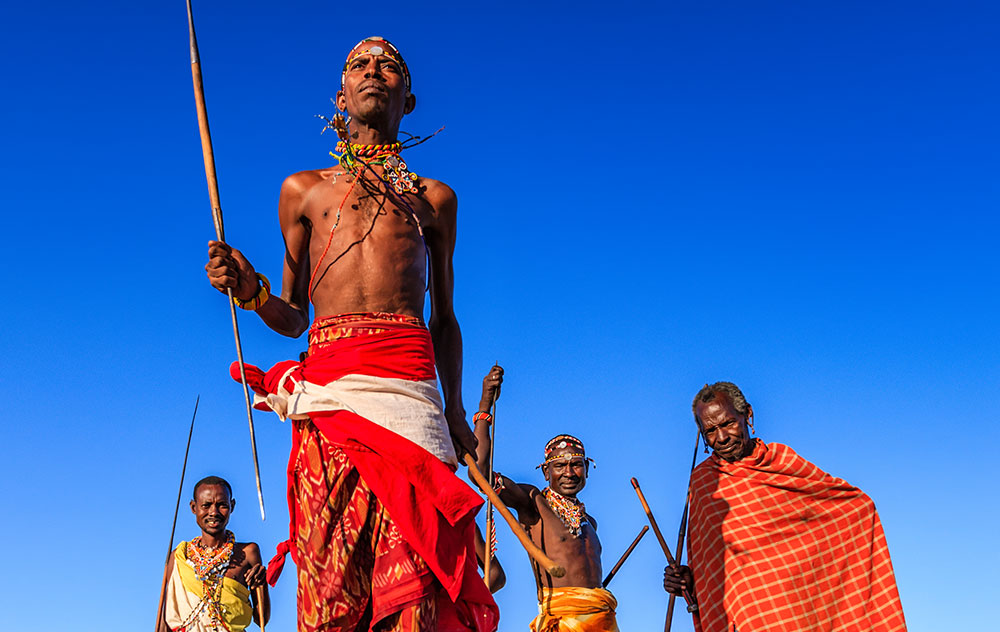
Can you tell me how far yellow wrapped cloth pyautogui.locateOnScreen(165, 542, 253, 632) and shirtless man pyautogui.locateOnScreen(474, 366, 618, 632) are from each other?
2.48 m

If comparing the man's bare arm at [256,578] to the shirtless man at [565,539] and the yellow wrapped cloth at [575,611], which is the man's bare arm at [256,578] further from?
the yellow wrapped cloth at [575,611]

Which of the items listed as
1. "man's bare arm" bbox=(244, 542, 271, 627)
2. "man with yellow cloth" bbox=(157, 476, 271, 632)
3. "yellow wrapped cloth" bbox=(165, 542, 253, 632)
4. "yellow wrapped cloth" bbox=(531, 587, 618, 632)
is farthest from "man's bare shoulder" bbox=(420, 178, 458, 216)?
"yellow wrapped cloth" bbox=(531, 587, 618, 632)

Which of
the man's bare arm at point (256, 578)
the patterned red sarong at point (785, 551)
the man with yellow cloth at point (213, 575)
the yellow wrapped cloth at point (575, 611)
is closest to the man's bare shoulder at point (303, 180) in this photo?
the patterned red sarong at point (785, 551)

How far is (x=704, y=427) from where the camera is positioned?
7.54m

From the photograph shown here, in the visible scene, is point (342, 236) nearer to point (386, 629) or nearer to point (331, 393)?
point (331, 393)

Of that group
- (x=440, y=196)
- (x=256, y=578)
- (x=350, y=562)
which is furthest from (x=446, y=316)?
(x=256, y=578)

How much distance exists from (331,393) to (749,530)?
4103mm

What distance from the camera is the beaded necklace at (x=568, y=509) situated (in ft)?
33.3

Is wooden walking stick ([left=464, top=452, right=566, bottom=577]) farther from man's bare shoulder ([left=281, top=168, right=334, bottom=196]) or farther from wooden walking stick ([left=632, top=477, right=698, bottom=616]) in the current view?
wooden walking stick ([left=632, top=477, right=698, bottom=616])

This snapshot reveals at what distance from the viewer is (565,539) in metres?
10.0

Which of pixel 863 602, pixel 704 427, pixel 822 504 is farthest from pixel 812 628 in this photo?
pixel 704 427

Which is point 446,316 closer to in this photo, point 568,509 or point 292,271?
point 292,271

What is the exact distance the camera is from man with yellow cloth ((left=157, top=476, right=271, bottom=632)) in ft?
29.4

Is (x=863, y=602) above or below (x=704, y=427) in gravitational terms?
below
